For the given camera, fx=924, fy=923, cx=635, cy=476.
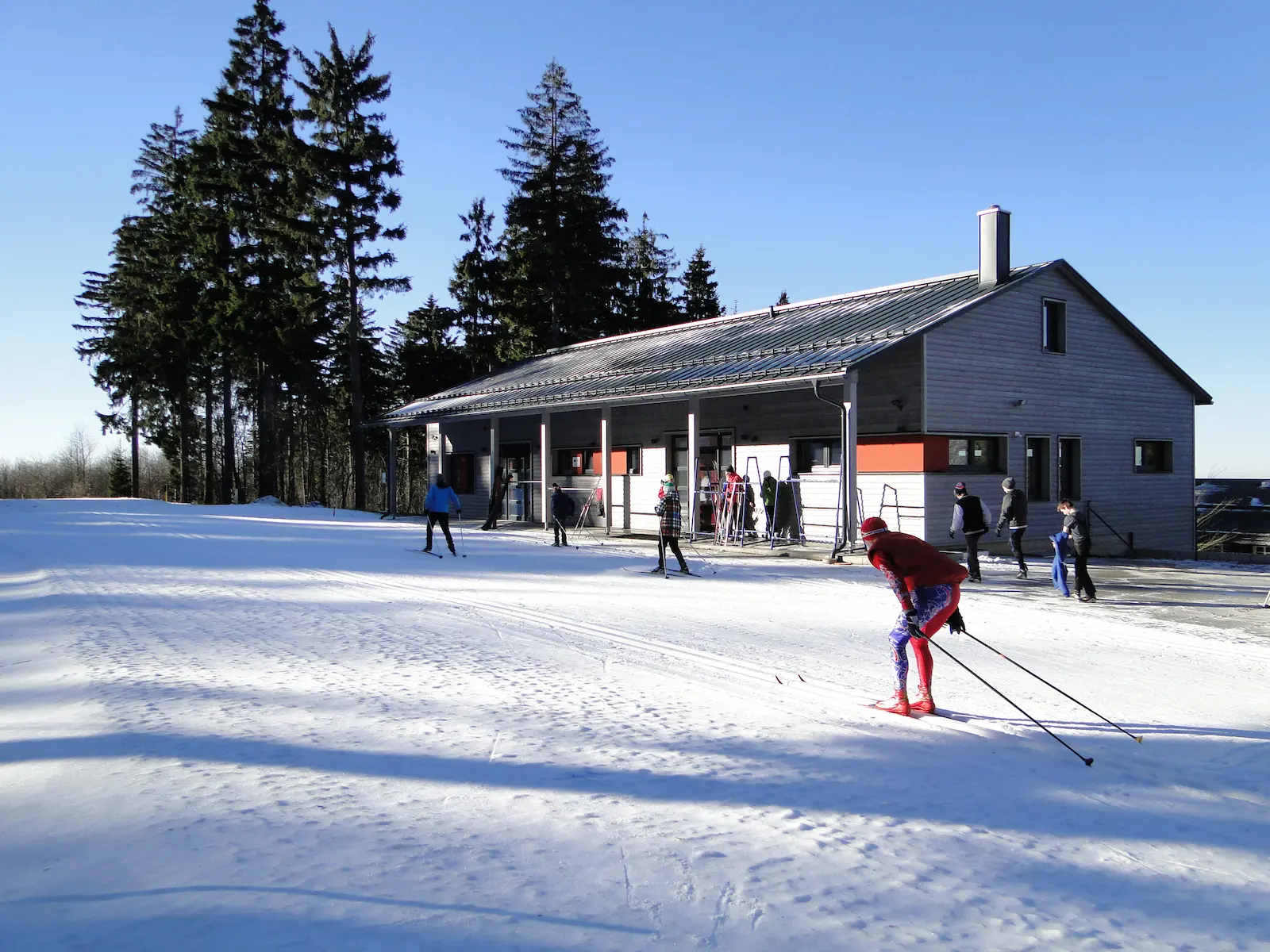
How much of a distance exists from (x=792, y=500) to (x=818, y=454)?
1.14 metres

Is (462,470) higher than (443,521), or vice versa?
(462,470)

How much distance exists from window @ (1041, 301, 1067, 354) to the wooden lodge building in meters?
0.04

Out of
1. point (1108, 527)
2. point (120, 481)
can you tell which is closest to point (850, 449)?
point (1108, 527)

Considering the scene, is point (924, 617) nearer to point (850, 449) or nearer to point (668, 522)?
point (668, 522)

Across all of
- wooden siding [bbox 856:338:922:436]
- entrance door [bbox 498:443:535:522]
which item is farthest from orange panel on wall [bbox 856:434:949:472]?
entrance door [bbox 498:443:535:522]

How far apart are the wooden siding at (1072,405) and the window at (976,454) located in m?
0.22

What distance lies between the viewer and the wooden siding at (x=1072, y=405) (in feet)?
60.3

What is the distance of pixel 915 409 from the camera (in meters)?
17.9

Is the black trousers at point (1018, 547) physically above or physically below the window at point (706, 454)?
below

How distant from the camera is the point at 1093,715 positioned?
244 inches

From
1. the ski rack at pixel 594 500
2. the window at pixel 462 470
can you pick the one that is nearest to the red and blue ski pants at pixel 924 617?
the ski rack at pixel 594 500

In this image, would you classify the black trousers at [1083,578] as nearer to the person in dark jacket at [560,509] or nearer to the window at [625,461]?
the person in dark jacket at [560,509]

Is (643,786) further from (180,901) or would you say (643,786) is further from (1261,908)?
(1261,908)

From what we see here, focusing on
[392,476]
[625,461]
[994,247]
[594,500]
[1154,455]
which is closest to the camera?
[994,247]
